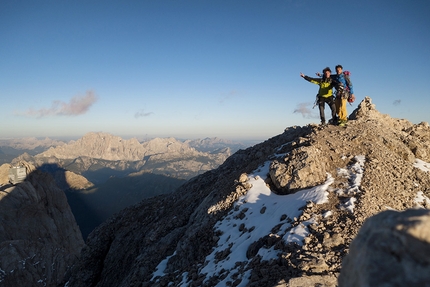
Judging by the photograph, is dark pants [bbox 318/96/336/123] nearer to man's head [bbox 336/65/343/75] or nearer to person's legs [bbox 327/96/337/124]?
person's legs [bbox 327/96/337/124]

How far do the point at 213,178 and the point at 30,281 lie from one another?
176 ft

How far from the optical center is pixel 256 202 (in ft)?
44.9

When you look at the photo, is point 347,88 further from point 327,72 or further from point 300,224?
point 300,224

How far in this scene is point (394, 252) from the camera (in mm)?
3297

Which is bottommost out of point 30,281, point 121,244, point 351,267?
point 30,281

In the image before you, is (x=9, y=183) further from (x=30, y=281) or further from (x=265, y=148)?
(x=265, y=148)

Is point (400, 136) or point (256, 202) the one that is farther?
point (400, 136)

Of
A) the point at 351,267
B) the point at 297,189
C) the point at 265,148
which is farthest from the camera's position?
the point at 265,148

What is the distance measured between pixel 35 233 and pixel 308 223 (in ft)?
289

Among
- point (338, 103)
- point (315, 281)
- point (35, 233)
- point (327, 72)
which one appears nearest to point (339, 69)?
point (327, 72)

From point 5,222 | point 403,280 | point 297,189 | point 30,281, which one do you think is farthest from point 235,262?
point 5,222

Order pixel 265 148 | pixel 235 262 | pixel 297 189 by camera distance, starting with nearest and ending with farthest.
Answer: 1. pixel 235 262
2. pixel 297 189
3. pixel 265 148

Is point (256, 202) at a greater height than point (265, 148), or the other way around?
point (265, 148)

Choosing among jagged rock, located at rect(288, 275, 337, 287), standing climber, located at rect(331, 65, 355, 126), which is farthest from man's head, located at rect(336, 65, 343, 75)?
jagged rock, located at rect(288, 275, 337, 287)
